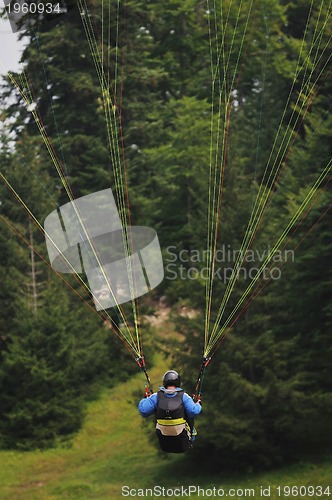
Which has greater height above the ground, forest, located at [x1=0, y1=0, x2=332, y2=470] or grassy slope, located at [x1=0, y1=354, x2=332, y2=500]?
forest, located at [x1=0, y1=0, x2=332, y2=470]

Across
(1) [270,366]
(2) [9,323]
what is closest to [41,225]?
(2) [9,323]

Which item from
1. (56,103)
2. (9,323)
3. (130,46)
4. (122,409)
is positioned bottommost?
(122,409)

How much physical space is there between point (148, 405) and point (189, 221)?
21.6 m

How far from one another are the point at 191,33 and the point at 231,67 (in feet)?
10.4

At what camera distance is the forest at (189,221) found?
62.7ft

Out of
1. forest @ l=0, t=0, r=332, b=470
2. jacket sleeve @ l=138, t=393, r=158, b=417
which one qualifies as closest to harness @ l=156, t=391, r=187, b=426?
jacket sleeve @ l=138, t=393, r=158, b=417

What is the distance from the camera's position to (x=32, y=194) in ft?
85.8

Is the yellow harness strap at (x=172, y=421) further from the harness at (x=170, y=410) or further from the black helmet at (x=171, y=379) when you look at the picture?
the black helmet at (x=171, y=379)

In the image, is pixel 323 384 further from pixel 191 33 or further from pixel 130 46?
pixel 191 33

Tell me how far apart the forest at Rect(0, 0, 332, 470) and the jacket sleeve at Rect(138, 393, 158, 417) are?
0.98m

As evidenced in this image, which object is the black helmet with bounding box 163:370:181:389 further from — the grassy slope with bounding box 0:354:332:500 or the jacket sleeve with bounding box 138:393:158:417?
the grassy slope with bounding box 0:354:332:500

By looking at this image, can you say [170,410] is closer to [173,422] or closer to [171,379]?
[173,422]

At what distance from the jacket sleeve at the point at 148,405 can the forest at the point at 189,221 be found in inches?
38.7

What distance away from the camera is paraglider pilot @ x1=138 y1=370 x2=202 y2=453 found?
10352 mm
